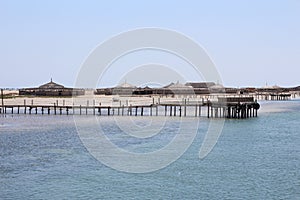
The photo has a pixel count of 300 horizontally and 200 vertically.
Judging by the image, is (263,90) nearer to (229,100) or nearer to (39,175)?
(229,100)

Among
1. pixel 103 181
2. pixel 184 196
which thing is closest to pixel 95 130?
pixel 103 181

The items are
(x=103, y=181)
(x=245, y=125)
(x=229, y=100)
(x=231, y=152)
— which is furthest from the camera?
(x=229, y=100)

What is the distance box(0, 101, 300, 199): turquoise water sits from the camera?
1638cm

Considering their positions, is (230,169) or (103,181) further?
(230,169)

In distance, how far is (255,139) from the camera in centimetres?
3228

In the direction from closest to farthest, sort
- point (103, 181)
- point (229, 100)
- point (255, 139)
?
point (103, 181) < point (255, 139) < point (229, 100)

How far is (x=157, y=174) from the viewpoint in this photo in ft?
64.6

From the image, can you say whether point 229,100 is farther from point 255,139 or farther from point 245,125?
point 255,139

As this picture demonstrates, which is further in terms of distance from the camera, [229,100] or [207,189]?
[229,100]

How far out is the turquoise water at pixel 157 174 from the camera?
1638 cm

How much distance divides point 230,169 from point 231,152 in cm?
521

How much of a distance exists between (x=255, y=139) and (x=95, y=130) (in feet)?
43.2

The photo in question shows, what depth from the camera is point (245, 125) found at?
140 feet

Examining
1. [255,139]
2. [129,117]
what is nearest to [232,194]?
[255,139]
